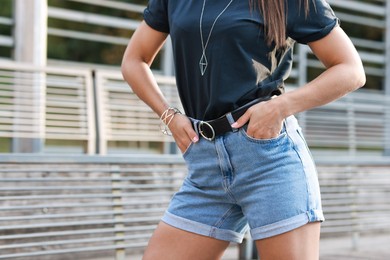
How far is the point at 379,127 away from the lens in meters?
8.98

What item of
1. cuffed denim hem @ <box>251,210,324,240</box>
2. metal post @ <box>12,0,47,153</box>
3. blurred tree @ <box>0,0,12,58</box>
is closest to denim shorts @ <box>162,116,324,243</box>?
cuffed denim hem @ <box>251,210,324,240</box>

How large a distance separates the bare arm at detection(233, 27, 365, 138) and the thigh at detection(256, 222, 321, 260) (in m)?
0.29

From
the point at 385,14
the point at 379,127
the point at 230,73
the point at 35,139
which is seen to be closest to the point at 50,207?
the point at 35,139

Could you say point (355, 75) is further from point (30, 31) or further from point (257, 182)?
point (30, 31)

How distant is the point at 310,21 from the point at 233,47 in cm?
24

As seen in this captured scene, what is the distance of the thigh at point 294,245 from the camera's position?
2.48 metres

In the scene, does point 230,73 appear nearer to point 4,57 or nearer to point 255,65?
point 255,65

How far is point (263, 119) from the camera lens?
2.48m

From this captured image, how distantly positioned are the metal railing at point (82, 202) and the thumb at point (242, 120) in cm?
266

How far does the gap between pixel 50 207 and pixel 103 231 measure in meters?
0.38

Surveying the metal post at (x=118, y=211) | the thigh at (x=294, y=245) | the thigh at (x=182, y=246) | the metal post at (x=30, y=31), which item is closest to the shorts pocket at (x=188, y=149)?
the thigh at (x=182, y=246)

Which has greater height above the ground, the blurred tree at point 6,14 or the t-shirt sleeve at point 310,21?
the blurred tree at point 6,14

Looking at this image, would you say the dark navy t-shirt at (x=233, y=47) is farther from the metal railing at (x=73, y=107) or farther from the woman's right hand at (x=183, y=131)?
the metal railing at (x=73, y=107)

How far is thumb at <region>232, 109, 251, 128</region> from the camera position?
2.50 metres
